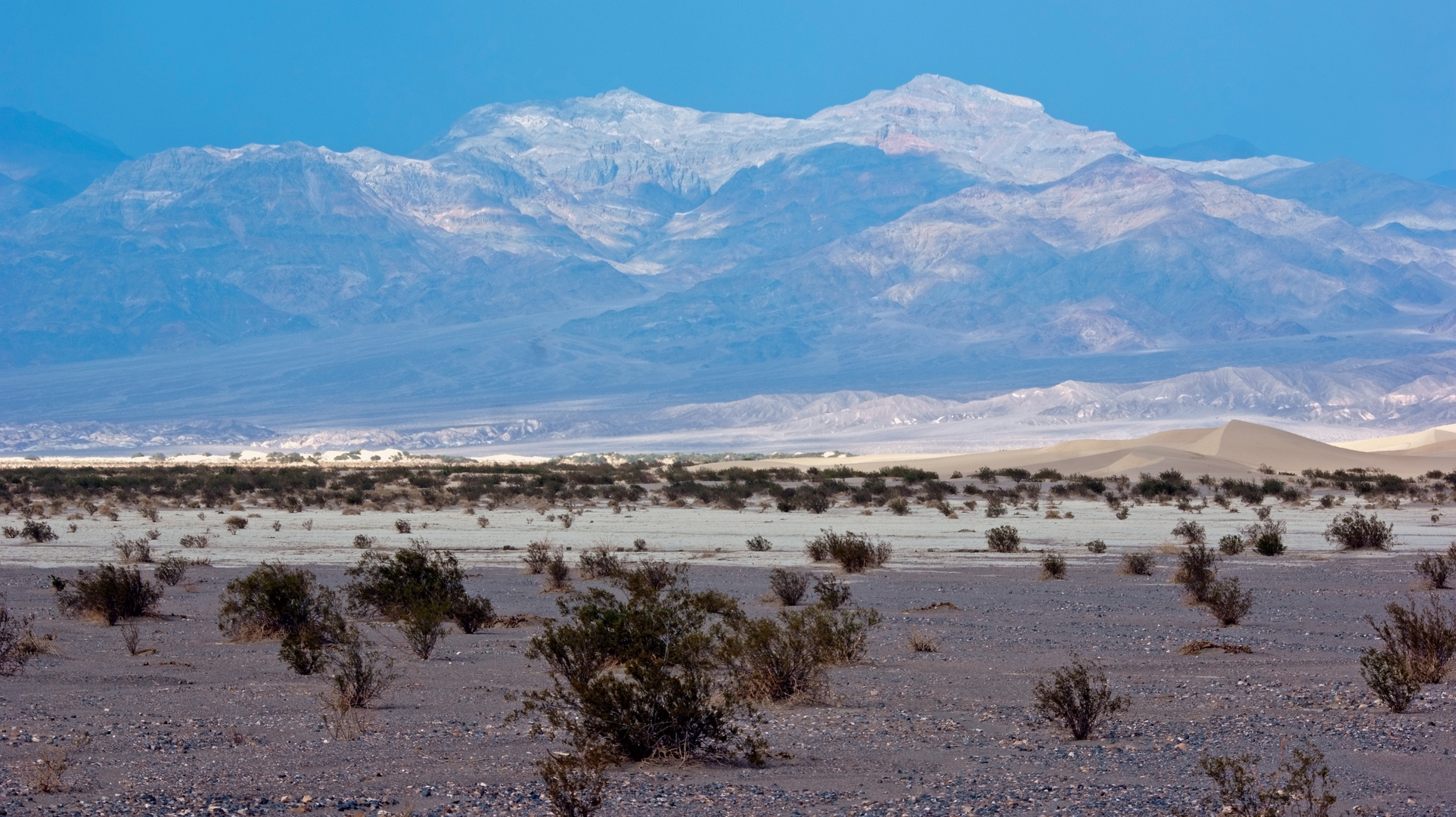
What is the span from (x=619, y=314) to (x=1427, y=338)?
4171 inches

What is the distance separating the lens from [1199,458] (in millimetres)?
72500

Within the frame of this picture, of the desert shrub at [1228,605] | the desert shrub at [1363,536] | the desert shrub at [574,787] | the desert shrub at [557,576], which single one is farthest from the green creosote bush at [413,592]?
the desert shrub at [1363,536]

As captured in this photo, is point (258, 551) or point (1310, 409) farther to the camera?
point (1310, 409)

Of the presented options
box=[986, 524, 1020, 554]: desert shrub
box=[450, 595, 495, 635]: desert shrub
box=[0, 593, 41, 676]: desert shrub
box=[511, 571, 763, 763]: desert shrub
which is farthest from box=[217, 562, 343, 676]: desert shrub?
box=[986, 524, 1020, 554]: desert shrub

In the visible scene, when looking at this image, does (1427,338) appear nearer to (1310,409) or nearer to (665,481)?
(1310,409)

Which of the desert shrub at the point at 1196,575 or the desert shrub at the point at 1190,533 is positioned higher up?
the desert shrub at the point at 1190,533

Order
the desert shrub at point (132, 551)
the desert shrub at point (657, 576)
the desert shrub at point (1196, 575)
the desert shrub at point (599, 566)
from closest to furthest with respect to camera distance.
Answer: the desert shrub at point (1196, 575)
the desert shrub at point (657, 576)
the desert shrub at point (599, 566)
the desert shrub at point (132, 551)

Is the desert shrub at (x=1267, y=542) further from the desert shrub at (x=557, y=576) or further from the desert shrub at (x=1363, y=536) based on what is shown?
the desert shrub at (x=557, y=576)

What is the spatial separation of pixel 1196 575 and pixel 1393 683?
29.0ft

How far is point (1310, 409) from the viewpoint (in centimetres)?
13912

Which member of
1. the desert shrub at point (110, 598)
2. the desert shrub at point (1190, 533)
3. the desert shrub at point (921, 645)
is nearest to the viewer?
the desert shrub at point (921, 645)

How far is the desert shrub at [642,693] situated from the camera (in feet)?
30.1

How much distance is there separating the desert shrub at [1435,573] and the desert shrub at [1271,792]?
12.8 meters

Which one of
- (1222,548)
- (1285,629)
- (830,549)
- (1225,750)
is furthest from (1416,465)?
(1225,750)
